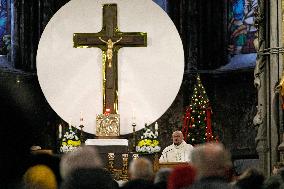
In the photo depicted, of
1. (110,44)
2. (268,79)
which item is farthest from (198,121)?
(268,79)

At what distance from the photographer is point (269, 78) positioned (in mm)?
13570

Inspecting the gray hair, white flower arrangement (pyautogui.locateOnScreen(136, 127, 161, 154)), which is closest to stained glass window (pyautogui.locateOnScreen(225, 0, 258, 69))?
white flower arrangement (pyautogui.locateOnScreen(136, 127, 161, 154))

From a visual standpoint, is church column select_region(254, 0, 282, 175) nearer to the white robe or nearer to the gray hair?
the white robe

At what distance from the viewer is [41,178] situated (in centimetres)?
496

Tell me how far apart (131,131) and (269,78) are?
6.00m

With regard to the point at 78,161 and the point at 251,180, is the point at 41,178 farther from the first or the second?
the point at 251,180

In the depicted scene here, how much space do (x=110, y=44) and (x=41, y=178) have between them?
13366 millimetres

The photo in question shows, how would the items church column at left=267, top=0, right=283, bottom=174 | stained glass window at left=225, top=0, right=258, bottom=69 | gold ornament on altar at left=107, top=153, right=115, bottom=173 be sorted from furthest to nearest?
stained glass window at left=225, top=0, right=258, bottom=69
gold ornament on altar at left=107, top=153, right=115, bottom=173
church column at left=267, top=0, right=283, bottom=174

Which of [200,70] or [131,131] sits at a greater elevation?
[200,70]

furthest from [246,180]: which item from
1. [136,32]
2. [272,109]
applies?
[136,32]

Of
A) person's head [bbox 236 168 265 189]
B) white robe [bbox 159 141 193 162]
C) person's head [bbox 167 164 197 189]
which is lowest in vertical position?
white robe [bbox 159 141 193 162]

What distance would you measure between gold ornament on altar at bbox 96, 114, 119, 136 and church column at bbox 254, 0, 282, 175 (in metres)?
4.20

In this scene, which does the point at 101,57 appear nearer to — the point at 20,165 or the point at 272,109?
Answer: the point at 272,109

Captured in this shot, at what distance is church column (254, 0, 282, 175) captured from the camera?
13.4 m
